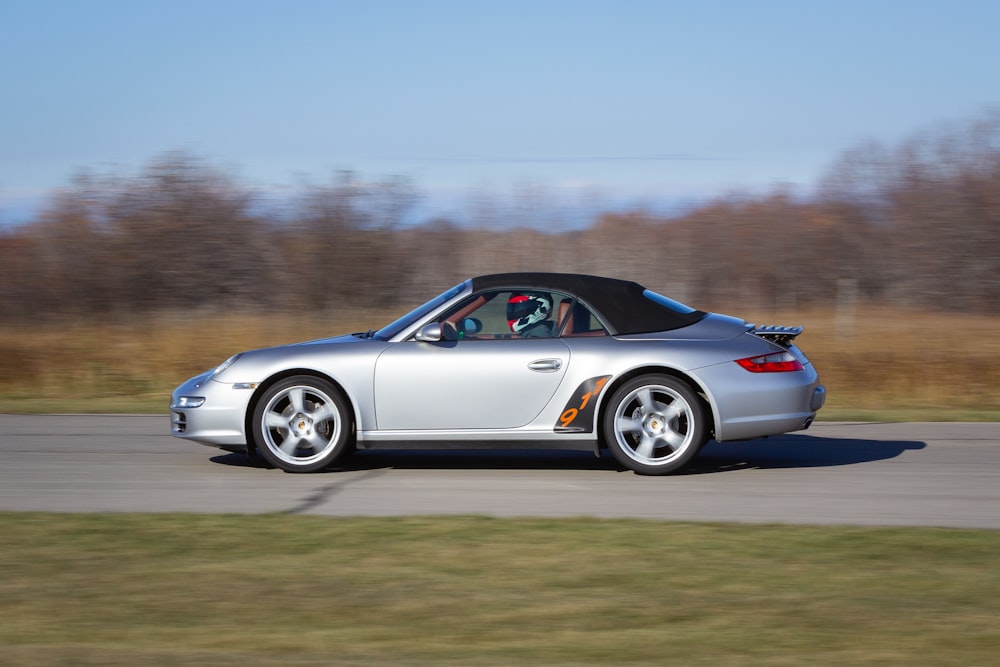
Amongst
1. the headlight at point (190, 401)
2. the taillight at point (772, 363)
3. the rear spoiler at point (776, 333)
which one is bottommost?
the headlight at point (190, 401)

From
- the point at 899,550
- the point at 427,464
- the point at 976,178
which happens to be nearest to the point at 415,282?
the point at 976,178

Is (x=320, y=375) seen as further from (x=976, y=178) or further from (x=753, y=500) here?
(x=976, y=178)

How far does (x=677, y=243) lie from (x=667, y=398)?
2183 cm

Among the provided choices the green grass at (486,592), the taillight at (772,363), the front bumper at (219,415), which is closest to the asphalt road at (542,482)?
the front bumper at (219,415)

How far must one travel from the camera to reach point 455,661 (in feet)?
13.5

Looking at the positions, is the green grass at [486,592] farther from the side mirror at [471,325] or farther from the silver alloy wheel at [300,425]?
the side mirror at [471,325]

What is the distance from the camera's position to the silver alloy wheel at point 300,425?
28.3ft

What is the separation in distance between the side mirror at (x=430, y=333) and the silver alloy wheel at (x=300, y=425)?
2.84ft

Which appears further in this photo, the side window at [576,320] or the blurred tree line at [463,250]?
the blurred tree line at [463,250]

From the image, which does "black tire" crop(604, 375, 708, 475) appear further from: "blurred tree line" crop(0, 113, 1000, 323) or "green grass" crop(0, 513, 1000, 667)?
A: "blurred tree line" crop(0, 113, 1000, 323)

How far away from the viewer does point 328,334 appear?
25359mm

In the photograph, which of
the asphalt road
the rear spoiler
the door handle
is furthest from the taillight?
the door handle

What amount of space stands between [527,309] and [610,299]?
0.63 metres

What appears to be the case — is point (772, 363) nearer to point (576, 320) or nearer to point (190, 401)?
point (576, 320)
